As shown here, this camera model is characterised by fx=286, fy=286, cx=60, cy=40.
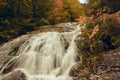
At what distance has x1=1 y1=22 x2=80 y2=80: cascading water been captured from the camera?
10.9m

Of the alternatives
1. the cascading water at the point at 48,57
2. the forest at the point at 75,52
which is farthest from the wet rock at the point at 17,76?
the cascading water at the point at 48,57

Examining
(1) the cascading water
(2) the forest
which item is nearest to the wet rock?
(2) the forest

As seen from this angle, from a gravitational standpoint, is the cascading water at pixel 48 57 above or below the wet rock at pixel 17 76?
above

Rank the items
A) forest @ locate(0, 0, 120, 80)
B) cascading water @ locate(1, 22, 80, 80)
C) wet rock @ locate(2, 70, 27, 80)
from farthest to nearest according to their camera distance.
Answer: cascading water @ locate(1, 22, 80, 80), wet rock @ locate(2, 70, 27, 80), forest @ locate(0, 0, 120, 80)

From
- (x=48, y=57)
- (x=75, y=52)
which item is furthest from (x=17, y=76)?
(x=75, y=52)

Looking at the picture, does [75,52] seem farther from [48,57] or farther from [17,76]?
[17,76]

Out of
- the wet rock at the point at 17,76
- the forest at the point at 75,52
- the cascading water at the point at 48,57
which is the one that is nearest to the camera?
the forest at the point at 75,52

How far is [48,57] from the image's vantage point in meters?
12.0

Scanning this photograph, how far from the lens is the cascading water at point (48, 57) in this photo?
1092 centimetres

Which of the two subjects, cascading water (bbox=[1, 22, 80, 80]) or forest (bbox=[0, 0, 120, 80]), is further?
cascading water (bbox=[1, 22, 80, 80])

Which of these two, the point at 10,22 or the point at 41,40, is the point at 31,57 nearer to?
the point at 41,40

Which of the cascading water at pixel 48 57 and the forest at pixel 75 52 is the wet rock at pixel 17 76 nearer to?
the forest at pixel 75 52

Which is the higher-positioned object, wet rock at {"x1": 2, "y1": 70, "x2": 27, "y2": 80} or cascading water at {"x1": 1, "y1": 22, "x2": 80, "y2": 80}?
cascading water at {"x1": 1, "y1": 22, "x2": 80, "y2": 80}

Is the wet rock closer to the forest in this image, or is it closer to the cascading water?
the forest
